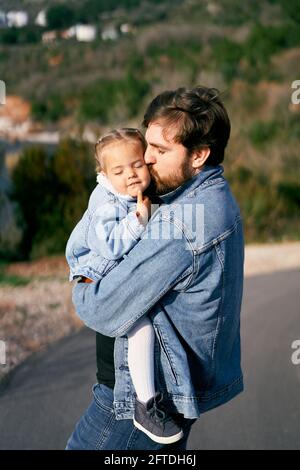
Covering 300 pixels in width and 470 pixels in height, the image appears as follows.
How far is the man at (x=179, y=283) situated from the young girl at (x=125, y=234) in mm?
34

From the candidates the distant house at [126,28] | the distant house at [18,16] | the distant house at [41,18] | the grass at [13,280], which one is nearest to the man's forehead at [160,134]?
the grass at [13,280]

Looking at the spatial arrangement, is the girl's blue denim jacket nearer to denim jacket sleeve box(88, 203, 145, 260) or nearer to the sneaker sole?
denim jacket sleeve box(88, 203, 145, 260)

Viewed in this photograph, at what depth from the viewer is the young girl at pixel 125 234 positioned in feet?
6.72

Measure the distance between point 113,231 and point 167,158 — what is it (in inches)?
9.9

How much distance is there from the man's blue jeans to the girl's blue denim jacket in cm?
38

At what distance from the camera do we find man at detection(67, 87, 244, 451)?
1.95 m

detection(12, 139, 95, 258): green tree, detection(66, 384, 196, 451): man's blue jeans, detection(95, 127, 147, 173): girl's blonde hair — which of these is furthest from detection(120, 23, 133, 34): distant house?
detection(66, 384, 196, 451): man's blue jeans

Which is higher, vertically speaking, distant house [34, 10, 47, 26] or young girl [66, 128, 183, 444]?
distant house [34, 10, 47, 26]

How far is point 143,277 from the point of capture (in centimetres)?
194

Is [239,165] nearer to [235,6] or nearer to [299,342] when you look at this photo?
[299,342]

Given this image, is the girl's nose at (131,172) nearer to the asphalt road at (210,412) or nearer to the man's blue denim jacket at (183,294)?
the man's blue denim jacket at (183,294)

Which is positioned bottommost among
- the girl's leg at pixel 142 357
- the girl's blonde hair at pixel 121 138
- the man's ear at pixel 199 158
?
the girl's leg at pixel 142 357
